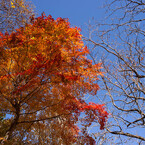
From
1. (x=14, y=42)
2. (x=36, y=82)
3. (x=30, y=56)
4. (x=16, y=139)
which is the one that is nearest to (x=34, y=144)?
(x=16, y=139)

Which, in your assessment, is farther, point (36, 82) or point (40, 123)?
point (40, 123)

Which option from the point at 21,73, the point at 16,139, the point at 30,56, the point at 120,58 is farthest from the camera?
the point at 16,139

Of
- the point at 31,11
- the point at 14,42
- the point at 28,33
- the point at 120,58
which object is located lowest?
the point at 120,58

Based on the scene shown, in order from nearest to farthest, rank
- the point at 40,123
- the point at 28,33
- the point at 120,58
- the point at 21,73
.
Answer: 1. the point at 120,58
2. the point at 21,73
3. the point at 28,33
4. the point at 40,123

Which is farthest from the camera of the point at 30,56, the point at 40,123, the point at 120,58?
the point at 40,123

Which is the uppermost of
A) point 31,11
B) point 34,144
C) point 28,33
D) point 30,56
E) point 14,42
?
point 31,11

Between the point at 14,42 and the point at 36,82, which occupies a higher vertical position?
the point at 14,42

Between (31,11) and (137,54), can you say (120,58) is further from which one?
(31,11)

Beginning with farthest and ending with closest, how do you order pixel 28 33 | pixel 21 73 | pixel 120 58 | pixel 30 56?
pixel 28 33, pixel 30 56, pixel 21 73, pixel 120 58

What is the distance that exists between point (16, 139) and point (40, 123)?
1.66m

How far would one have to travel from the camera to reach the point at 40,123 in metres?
9.80

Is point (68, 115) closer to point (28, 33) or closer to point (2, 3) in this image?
point (28, 33)

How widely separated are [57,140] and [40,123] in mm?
1579

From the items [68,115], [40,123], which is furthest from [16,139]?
[68,115]
